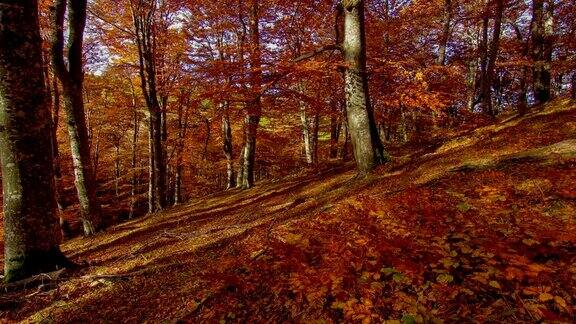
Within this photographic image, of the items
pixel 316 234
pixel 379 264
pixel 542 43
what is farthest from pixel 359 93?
pixel 542 43

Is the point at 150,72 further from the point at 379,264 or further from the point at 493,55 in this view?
the point at 493,55

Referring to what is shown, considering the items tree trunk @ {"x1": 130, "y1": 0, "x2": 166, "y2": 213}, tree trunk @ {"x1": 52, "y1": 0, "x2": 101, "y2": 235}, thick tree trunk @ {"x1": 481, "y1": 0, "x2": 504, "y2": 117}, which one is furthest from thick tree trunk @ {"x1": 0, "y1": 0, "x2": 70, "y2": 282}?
thick tree trunk @ {"x1": 481, "y1": 0, "x2": 504, "y2": 117}

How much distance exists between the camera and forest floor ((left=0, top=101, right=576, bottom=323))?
2.97 meters

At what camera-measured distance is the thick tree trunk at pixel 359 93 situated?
8.67m

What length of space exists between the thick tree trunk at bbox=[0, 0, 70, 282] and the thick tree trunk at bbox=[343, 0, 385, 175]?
249 inches

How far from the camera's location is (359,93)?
8.75 meters

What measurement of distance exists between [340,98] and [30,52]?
44.8ft

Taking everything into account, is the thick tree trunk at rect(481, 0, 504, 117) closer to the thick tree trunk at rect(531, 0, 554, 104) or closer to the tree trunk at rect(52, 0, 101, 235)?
the thick tree trunk at rect(531, 0, 554, 104)

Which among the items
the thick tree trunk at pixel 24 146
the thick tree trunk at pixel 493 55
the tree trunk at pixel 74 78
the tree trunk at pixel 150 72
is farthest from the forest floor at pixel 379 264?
the thick tree trunk at pixel 493 55

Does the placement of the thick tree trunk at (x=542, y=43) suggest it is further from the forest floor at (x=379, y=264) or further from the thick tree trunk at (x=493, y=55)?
the forest floor at (x=379, y=264)

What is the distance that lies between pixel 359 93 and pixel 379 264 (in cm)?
585

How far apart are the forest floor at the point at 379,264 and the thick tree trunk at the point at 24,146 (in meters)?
0.55

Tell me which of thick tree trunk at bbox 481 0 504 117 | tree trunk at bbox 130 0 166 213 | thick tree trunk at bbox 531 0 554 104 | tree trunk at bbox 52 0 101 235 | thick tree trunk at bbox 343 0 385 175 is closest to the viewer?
tree trunk at bbox 52 0 101 235

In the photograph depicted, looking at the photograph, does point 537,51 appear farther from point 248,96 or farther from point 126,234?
point 126,234
